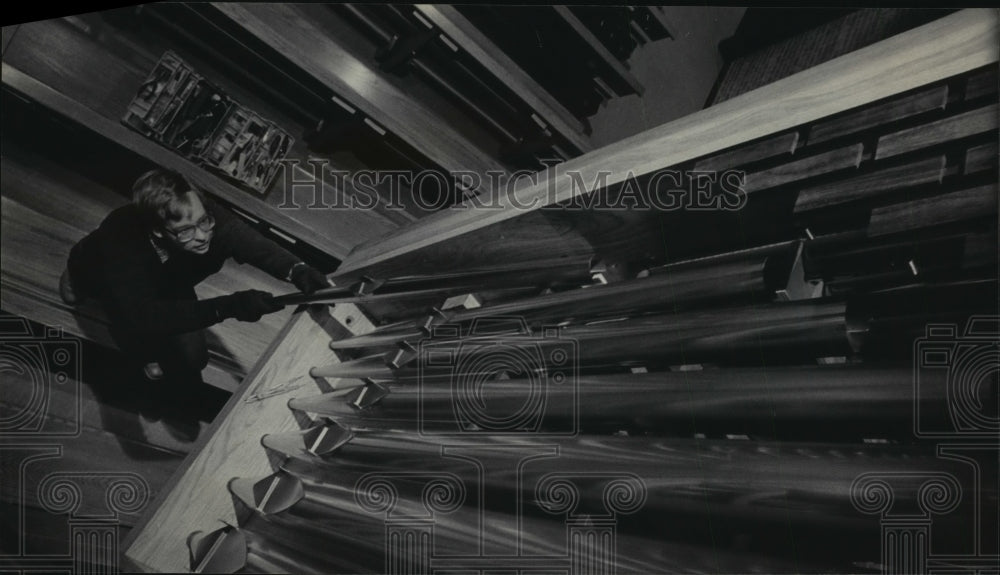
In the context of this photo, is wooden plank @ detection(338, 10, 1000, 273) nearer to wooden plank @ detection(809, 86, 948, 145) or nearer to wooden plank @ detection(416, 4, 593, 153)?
wooden plank @ detection(809, 86, 948, 145)

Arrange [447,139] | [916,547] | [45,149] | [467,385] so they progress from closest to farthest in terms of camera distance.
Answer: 1. [916,547]
2. [467,385]
3. [45,149]
4. [447,139]

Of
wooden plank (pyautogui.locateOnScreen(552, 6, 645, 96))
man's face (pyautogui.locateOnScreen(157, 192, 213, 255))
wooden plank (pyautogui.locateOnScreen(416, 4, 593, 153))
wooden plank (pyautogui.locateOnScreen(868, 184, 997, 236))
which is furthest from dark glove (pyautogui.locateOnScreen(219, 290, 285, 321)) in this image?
wooden plank (pyautogui.locateOnScreen(868, 184, 997, 236))

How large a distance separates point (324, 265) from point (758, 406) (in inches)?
46.1

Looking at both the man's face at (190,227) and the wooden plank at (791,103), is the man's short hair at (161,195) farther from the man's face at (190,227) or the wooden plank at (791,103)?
the wooden plank at (791,103)

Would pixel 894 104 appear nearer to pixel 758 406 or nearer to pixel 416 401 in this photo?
pixel 758 406

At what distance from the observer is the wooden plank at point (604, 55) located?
A: 1962 millimetres

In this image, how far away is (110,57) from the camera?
5.67 ft

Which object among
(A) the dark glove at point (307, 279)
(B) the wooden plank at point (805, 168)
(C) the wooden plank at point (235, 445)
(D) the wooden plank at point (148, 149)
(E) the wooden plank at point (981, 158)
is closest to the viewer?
(E) the wooden plank at point (981, 158)

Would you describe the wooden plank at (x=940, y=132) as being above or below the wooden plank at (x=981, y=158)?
above

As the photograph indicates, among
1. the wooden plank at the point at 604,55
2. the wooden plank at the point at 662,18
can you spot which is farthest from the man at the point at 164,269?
the wooden plank at the point at 662,18

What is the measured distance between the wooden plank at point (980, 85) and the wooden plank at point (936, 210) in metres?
0.13

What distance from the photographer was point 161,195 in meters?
1.70

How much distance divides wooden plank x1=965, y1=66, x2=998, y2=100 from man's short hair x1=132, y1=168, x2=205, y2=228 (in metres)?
1.44

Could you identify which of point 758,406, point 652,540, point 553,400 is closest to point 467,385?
point 553,400
